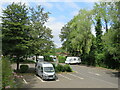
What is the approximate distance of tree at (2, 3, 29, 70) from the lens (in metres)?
19.5

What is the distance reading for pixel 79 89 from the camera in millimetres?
13352

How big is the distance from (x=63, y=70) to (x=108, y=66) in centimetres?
1045

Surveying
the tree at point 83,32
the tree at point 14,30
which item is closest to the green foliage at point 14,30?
the tree at point 14,30

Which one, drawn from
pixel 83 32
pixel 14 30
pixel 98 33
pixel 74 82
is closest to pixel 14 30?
pixel 14 30

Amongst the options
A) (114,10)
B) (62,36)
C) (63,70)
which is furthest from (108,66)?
(62,36)

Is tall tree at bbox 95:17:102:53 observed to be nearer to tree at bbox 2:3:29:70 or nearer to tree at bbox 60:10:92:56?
tree at bbox 60:10:92:56

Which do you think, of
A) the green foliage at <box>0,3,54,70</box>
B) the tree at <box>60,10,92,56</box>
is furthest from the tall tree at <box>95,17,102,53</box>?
the green foliage at <box>0,3,54,70</box>

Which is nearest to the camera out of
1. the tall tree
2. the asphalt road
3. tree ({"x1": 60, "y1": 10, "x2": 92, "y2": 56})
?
the asphalt road

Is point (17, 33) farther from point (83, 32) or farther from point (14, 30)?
point (83, 32)

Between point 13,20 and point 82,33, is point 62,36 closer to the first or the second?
point 82,33

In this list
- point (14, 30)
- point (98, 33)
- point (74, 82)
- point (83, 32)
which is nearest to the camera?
point (74, 82)

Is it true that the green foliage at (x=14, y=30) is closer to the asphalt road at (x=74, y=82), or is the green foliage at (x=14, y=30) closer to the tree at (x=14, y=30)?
the tree at (x=14, y=30)

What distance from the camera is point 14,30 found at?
788 inches

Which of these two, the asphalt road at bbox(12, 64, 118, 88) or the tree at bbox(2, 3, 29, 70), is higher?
the tree at bbox(2, 3, 29, 70)
